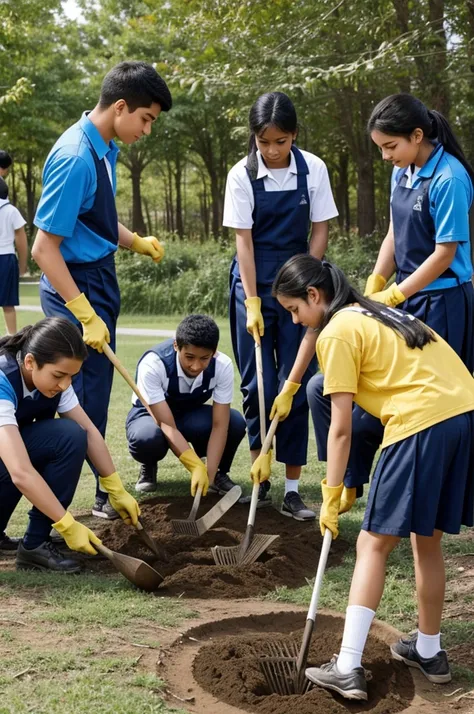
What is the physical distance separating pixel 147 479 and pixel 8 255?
463 cm

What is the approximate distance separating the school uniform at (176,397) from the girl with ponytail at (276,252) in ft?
1.05

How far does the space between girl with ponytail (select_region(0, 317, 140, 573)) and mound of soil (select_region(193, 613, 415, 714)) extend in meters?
0.77

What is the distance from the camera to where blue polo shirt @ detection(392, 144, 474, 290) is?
3797 millimetres

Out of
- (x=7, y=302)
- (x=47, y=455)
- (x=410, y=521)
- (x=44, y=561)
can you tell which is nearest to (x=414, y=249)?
(x=410, y=521)

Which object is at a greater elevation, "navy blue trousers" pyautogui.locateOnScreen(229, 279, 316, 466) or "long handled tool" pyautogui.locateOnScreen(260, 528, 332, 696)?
"navy blue trousers" pyautogui.locateOnScreen(229, 279, 316, 466)

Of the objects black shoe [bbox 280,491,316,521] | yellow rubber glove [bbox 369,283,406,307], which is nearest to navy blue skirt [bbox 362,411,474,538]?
yellow rubber glove [bbox 369,283,406,307]

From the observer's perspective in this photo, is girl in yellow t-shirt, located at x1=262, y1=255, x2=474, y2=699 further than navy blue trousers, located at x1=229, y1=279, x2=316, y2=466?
No

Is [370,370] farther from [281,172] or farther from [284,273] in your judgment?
[281,172]

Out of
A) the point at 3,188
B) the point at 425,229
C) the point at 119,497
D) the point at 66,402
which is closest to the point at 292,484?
the point at 119,497

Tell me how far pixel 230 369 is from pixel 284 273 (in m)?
2.21

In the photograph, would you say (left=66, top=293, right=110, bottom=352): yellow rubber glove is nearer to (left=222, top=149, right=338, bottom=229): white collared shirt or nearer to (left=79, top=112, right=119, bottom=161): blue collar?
(left=79, top=112, right=119, bottom=161): blue collar

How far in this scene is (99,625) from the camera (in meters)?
3.36

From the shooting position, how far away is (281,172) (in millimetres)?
4641

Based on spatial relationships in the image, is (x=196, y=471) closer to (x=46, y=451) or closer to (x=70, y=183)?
(x=46, y=451)
